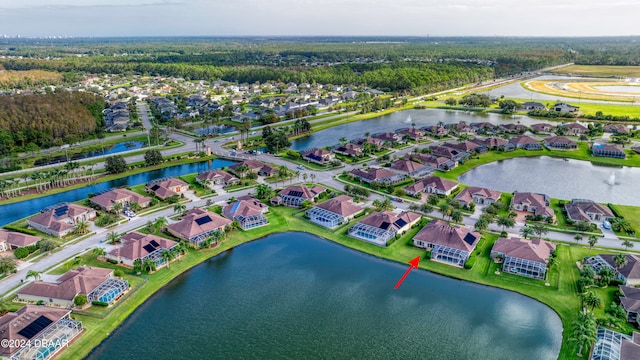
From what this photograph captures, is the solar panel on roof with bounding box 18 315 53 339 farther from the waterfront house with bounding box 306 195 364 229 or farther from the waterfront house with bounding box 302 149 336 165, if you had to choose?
the waterfront house with bounding box 302 149 336 165

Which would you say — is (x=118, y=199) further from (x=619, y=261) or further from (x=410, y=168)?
(x=619, y=261)

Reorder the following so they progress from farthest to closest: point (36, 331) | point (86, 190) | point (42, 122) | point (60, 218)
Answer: point (42, 122), point (86, 190), point (60, 218), point (36, 331)

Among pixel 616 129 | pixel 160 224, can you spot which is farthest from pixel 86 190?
pixel 616 129

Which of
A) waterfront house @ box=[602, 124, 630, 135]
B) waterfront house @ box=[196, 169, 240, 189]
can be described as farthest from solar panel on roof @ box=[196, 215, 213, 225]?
waterfront house @ box=[602, 124, 630, 135]

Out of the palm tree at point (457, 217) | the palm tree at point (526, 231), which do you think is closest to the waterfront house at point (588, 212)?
the palm tree at point (526, 231)

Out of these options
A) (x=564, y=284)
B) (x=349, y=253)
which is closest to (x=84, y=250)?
(x=349, y=253)

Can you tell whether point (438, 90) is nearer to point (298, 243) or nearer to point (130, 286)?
point (298, 243)

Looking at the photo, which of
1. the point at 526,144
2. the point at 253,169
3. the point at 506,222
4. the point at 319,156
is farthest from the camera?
the point at 526,144

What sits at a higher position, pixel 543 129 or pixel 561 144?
pixel 543 129
